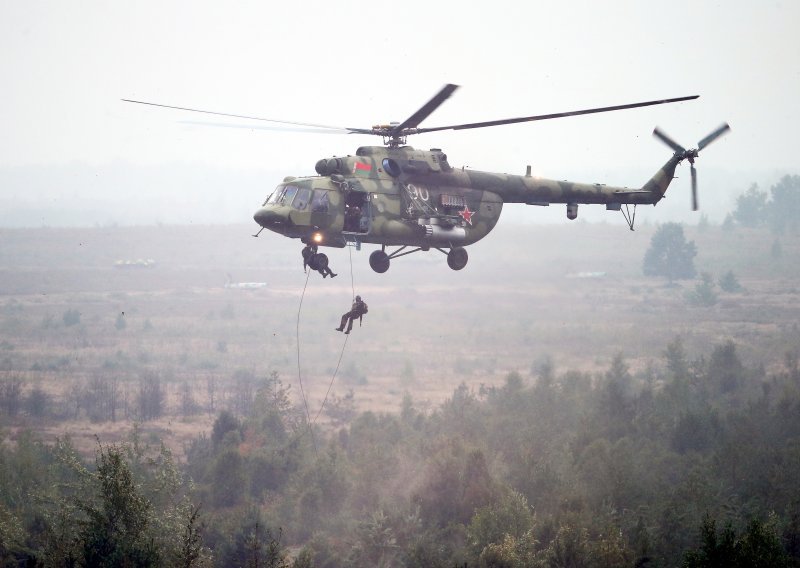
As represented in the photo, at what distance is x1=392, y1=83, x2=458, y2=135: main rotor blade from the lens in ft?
73.0

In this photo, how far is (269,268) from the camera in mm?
Answer: 168375

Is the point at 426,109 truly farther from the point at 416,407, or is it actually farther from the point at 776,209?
the point at 776,209

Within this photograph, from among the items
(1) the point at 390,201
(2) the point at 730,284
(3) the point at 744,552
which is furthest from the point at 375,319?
(1) the point at 390,201

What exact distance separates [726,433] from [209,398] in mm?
50493

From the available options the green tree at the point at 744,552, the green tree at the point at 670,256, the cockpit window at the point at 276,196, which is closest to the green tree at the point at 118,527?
the cockpit window at the point at 276,196

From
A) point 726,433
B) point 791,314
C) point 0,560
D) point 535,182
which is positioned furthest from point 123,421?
point 791,314

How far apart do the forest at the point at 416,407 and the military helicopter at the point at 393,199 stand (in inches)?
434

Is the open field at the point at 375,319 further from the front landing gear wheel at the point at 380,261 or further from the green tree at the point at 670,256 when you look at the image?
the front landing gear wheel at the point at 380,261

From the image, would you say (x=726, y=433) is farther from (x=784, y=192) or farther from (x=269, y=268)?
(x=784, y=192)

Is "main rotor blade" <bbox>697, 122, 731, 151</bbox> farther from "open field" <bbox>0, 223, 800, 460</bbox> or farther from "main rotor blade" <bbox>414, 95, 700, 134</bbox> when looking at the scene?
"open field" <bbox>0, 223, 800, 460</bbox>

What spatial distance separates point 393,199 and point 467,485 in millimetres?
34860

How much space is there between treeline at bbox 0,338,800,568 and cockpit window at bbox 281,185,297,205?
49.7 feet

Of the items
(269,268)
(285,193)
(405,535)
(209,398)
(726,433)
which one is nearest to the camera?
(285,193)

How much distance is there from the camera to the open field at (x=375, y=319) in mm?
99938
